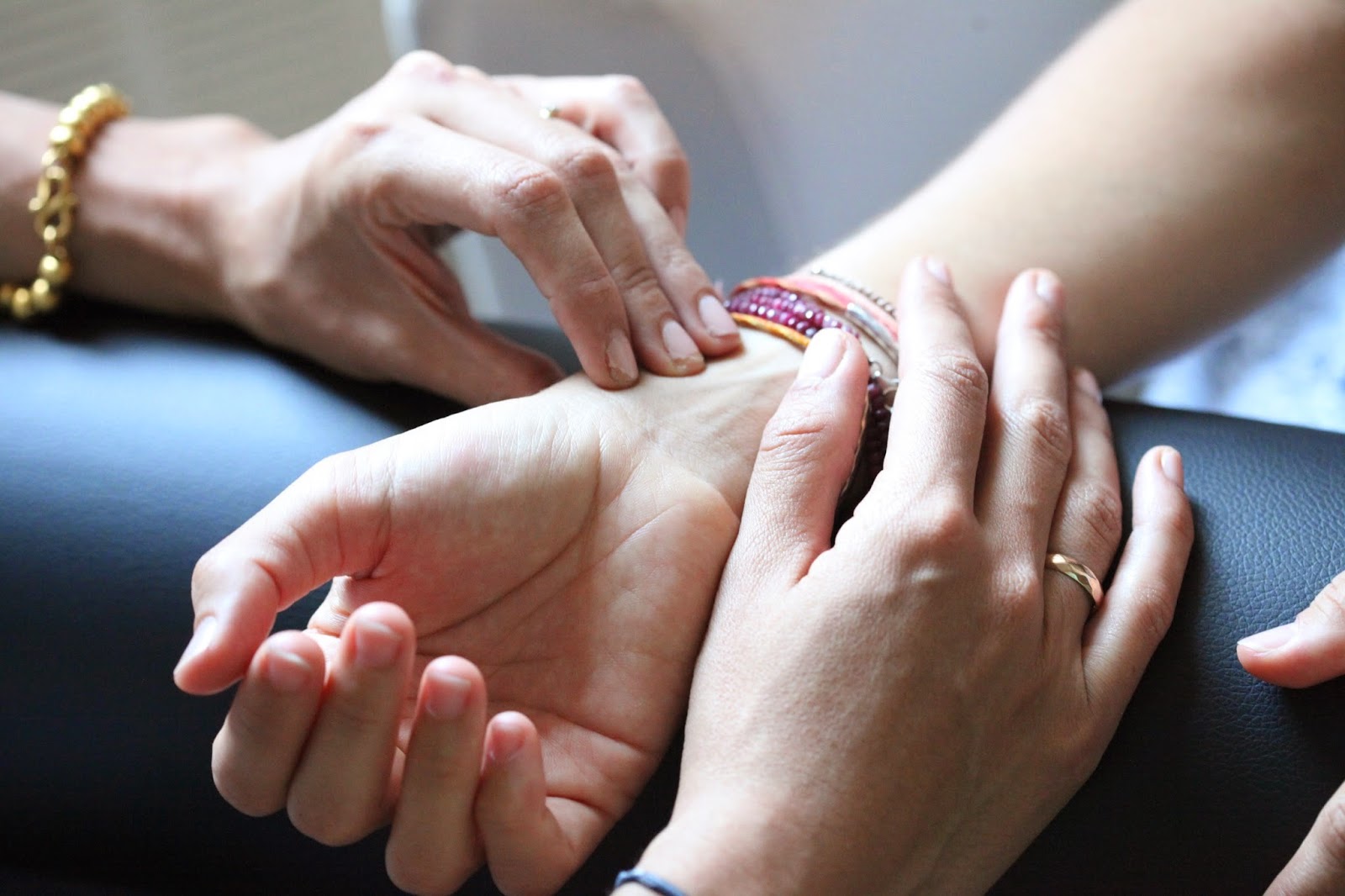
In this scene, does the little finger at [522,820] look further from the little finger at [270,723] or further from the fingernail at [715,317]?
the fingernail at [715,317]

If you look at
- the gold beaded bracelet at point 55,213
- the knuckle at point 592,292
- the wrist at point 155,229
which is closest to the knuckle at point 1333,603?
the knuckle at point 592,292

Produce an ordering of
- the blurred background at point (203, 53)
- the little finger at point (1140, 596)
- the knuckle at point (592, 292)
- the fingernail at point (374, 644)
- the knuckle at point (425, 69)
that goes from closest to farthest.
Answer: the fingernail at point (374, 644)
the little finger at point (1140, 596)
the knuckle at point (592, 292)
the knuckle at point (425, 69)
the blurred background at point (203, 53)

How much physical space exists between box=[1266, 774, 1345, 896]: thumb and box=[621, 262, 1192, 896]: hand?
0.10 meters

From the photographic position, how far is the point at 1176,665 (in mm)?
593

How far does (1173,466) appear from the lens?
0.68 m

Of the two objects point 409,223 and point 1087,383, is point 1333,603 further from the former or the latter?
point 409,223

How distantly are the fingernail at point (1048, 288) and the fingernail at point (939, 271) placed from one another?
0.19ft

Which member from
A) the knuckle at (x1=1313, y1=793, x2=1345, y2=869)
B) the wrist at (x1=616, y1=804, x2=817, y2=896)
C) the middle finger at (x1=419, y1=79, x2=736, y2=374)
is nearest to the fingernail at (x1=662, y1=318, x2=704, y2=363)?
the middle finger at (x1=419, y1=79, x2=736, y2=374)

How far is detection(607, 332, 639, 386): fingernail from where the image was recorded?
0.71 m

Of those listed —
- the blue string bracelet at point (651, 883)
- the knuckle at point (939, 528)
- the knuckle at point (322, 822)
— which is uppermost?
the knuckle at point (939, 528)

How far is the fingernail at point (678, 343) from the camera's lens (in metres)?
0.73

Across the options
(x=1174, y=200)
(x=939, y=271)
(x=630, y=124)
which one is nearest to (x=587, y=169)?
(x=630, y=124)

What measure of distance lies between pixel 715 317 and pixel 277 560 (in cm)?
33

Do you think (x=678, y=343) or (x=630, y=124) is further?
(x=630, y=124)
